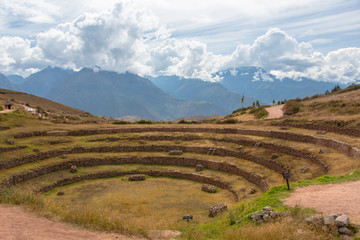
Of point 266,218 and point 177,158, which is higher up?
point 266,218

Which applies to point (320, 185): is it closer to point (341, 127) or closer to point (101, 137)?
point (341, 127)

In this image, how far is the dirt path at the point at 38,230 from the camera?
10.5 m

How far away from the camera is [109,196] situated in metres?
28.2

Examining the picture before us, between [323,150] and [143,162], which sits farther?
[143,162]

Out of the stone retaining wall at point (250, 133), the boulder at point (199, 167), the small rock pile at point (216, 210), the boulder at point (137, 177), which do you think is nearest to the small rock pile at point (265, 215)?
the small rock pile at point (216, 210)

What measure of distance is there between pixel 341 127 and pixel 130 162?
28264mm

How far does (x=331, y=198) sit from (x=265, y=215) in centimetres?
419

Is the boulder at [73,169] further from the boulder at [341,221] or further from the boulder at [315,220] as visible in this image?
the boulder at [341,221]

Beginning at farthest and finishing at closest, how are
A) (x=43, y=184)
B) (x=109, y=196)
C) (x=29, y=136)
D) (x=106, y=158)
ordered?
(x=29, y=136)
(x=106, y=158)
(x=43, y=184)
(x=109, y=196)

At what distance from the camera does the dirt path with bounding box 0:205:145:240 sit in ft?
34.6

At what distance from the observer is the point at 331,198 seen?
46.1 feet

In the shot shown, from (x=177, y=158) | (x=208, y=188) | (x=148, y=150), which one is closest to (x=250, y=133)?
(x=177, y=158)

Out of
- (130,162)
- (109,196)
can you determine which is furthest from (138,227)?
(130,162)

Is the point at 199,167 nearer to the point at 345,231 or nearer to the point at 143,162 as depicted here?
the point at 143,162
